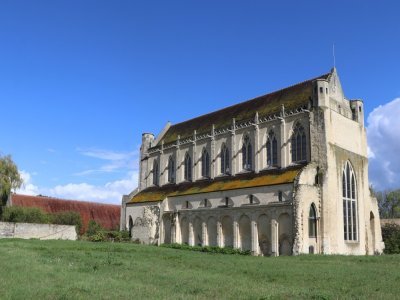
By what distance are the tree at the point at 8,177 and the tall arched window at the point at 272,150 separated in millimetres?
29630

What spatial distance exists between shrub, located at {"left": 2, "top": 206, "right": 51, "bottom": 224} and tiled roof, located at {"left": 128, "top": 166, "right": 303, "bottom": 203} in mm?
11955

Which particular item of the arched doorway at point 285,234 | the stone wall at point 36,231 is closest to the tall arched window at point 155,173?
the stone wall at point 36,231

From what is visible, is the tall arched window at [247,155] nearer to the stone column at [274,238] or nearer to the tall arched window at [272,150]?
the tall arched window at [272,150]

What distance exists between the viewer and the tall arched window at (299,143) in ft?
149

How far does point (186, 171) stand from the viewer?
60188 millimetres

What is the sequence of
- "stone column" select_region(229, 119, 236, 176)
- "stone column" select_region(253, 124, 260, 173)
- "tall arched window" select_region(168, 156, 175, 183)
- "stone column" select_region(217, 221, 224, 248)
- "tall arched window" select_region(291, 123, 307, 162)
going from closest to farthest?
1. "tall arched window" select_region(291, 123, 307, 162)
2. "stone column" select_region(217, 221, 224, 248)
3. "stone column" select_region(253, 124, 260, 173)
4. "stone column" select_region(229, 119, 236, 176)
5. "tall arched window" select_region(168, 156, 175, 183)

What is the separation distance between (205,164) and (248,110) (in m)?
8.51

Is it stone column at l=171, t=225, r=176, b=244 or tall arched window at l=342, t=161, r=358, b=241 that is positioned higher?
tall arched window at l=342, t=161, r=358, b=241

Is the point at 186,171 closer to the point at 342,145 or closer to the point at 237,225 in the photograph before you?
the point at 237,225

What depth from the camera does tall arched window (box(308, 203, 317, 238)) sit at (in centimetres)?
4106

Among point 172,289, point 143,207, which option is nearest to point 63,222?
point 143,207

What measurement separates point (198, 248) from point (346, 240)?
1406cm

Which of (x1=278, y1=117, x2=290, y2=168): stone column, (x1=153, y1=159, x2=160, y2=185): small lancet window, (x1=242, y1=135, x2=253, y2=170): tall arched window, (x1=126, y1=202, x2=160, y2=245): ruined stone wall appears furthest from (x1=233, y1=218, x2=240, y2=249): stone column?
(x1=153, y1=159, x2=160, y2=185): small lancet window

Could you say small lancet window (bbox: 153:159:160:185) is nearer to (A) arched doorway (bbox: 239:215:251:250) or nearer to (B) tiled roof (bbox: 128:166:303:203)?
(B) tiled roof (bbox: 128:166:303:203)
